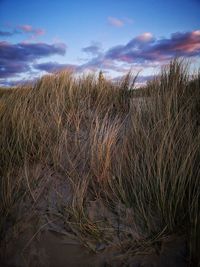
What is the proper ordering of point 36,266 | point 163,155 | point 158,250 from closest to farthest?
point 158,250 → point 36,266 → point 163,155

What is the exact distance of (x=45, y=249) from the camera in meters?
1.97

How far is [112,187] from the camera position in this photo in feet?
7.39

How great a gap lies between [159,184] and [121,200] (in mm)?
366

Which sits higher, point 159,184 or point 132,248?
point 159,184

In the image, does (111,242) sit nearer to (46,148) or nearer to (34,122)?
(46,148)

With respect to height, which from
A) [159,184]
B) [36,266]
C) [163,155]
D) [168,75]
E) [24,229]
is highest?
[168,75]

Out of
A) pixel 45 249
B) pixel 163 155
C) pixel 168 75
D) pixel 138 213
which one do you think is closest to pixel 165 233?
pixel 138 213

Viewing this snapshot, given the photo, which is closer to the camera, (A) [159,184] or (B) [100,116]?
(A) [159,184]

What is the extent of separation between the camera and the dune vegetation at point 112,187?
180cm

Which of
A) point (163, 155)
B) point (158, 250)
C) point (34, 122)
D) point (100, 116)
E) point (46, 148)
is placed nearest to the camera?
point (158, 250)

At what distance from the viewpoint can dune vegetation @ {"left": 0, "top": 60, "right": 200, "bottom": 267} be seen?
1.80 metres

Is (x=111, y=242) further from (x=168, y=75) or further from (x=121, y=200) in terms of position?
(x=168, y=75)

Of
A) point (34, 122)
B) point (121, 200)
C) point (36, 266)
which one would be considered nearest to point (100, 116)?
point (34, 122)

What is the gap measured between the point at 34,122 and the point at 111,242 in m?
1.87
